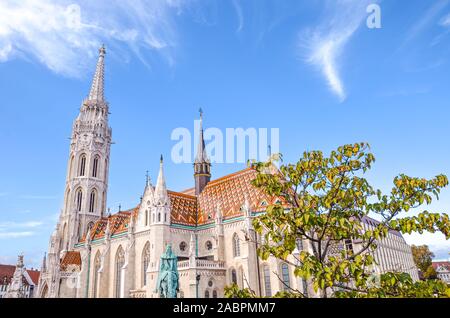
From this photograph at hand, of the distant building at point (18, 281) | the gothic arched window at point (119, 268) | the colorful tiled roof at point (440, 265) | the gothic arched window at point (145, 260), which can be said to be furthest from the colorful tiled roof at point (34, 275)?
the colorful tiled roof at point (440, 265)

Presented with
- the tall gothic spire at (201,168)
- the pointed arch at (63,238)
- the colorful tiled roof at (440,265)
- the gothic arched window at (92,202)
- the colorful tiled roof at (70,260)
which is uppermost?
the tall gothic spire at (201,168)

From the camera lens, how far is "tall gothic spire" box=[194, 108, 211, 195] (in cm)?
5106

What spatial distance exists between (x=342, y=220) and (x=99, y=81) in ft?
227

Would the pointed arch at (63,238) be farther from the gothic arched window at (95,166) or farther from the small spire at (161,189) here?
the small spire at (161,189)

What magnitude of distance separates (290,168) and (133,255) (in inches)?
1427

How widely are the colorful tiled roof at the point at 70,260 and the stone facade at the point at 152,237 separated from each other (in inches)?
5.3

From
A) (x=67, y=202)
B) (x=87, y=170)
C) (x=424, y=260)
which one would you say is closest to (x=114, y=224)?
(x=87, y=170)

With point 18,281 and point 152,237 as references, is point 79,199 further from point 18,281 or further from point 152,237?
point 152,237

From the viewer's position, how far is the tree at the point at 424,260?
234 ft

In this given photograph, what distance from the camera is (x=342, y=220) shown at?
265 inches

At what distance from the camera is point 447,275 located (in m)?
87.3

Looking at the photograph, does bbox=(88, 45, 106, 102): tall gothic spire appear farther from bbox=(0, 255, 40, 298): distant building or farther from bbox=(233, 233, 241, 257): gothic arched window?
bbox=(233, 233, 241, 257): gothic arched window

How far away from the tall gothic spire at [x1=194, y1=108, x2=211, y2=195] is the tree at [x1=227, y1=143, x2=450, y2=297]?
42.0 meters
